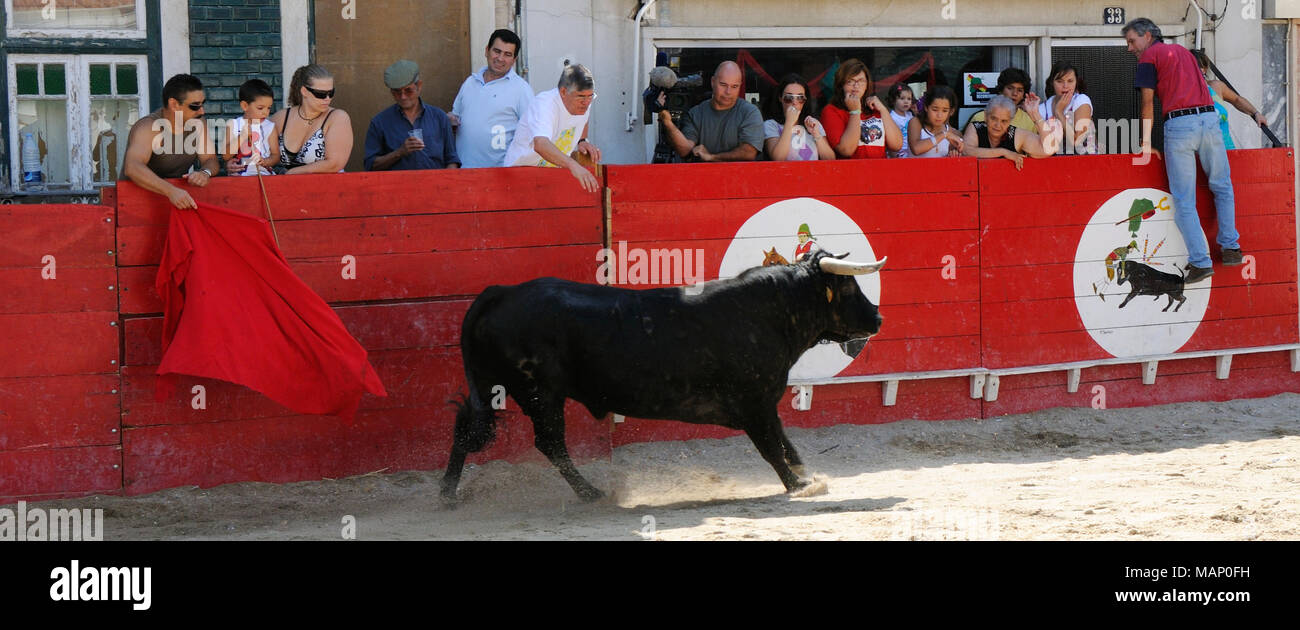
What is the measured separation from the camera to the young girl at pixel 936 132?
366 inches

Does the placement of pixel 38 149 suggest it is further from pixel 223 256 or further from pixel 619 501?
pixel 619 501

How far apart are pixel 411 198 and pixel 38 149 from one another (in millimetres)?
3223

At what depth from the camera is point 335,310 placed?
25.1 feet

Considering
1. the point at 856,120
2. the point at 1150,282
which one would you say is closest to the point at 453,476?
the point at 856,120

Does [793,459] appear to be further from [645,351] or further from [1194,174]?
[1194,174]

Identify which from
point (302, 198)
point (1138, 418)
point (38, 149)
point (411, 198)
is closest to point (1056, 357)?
point (1138, 418)

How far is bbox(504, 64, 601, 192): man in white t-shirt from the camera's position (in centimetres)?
776

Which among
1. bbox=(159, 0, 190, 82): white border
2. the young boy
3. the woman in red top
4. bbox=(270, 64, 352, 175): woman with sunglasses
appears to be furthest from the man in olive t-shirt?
bbox=(159, 0, 190, 82): white border

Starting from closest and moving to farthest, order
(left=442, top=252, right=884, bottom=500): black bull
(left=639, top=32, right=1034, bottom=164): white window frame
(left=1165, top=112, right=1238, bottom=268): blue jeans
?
1. (left=442, top=252, right=884, bottom=500): black bull
2. (left=1165, top=112, right=1238, bottom=268): blue jeans
3. (left=639, top=32, right=1034, bottom=164): white window frame

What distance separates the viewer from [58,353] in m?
7.19

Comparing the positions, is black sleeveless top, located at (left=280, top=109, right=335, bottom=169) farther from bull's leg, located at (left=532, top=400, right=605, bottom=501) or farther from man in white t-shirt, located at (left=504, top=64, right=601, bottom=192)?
bull's leg, located at (left=532, top=400, right=605, bottom=501)

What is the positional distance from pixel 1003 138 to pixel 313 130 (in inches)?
179

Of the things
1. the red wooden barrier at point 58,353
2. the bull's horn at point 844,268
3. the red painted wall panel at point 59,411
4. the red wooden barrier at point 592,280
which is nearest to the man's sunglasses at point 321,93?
the red wooden barrier at point 592,280

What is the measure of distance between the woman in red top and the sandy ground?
181 centimetres
